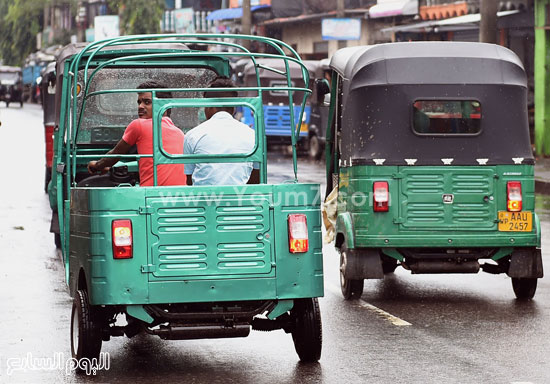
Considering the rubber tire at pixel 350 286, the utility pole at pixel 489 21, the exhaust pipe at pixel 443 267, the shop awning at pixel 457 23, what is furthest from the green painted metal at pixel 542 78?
the rubber tire at pixel 350 286

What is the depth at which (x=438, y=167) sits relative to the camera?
35.4 feet

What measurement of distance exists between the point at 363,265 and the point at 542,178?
505 inches

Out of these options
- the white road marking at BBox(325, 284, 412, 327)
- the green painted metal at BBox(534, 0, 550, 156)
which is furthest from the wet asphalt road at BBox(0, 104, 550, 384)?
the green painted metal at BBox(534, 0, 550, 156)

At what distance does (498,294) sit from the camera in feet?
37.1

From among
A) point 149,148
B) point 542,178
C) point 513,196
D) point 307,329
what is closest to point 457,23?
point 542,178

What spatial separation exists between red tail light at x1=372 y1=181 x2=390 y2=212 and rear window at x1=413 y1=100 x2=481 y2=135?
607 mm

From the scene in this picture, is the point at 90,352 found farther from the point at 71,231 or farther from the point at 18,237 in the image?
the point at 18,237

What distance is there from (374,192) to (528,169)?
1395 millimetres

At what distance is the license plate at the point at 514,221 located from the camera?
1080 centimetres

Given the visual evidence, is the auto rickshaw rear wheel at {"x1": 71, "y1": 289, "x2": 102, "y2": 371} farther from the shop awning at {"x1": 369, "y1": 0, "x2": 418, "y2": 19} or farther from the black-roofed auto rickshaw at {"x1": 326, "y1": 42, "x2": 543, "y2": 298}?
the shop awning at {"x1": 369, "y1": 0, "x2": 418, "y2": 19}

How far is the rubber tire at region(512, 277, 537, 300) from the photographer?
10.8 metres

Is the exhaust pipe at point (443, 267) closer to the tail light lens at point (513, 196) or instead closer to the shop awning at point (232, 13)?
the tail light lens at point (513, 196)

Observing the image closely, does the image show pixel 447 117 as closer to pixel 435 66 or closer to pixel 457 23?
pixel 435 66

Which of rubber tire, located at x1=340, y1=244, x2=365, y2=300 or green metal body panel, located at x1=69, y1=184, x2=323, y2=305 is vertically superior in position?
green metal body panel, located at x1=69, y1=184, x2=323, y2=305
